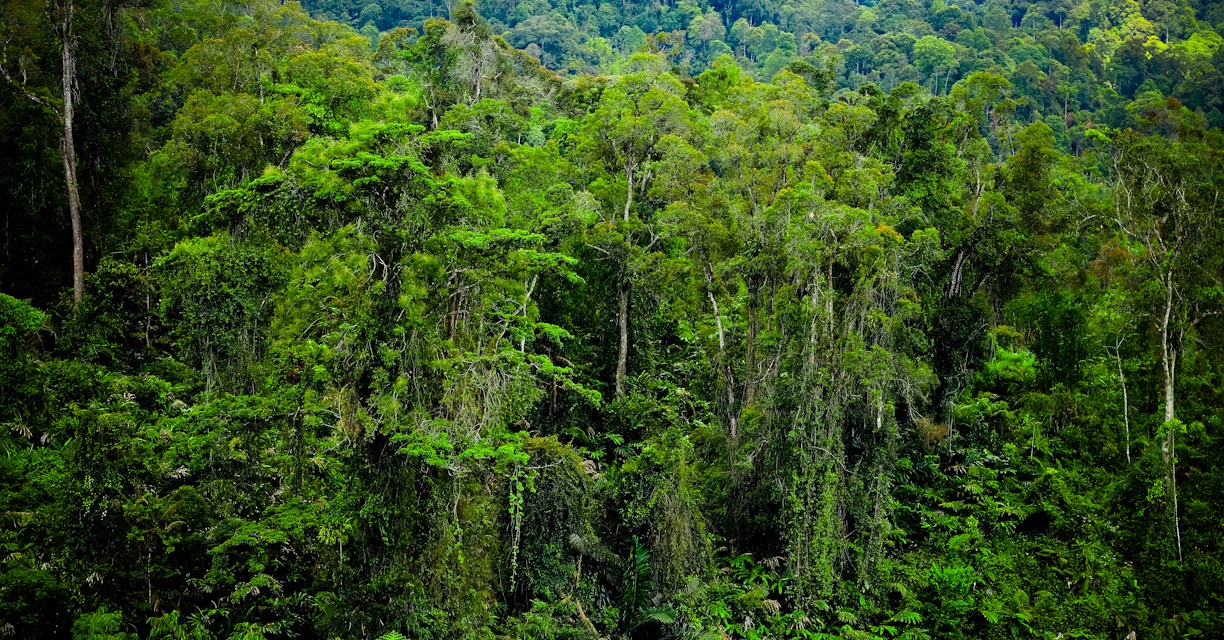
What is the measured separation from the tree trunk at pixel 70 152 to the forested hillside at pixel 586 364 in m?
0.09

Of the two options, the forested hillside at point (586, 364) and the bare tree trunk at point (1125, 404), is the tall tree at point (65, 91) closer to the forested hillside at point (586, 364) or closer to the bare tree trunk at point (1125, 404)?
the forested hillside at point (586, 364)

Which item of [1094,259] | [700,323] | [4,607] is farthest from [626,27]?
[4,607]

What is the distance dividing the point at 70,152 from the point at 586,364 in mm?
12700

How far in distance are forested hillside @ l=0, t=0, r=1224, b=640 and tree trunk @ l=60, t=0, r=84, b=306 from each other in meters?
0.09

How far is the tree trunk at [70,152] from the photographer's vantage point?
18.8m

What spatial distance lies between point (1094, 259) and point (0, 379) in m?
27.8

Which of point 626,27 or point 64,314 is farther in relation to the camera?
point 626,27

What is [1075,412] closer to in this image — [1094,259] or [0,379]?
[1094,259]

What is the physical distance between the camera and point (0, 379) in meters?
14.7

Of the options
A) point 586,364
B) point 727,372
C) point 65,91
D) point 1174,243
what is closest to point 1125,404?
point 1174,243

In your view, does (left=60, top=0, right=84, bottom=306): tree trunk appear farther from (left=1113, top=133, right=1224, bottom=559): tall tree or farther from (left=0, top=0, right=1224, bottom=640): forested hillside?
(left=1113, top=133, right=1224, bottom=559): tall tree

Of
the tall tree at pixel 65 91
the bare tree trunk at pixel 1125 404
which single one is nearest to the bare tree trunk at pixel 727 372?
the bare tree trunk at pixel 1125 404

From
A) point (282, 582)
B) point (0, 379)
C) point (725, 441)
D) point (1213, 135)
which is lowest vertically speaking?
point (282, 582)

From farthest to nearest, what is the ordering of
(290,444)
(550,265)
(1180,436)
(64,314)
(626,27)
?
(626,27) < (64,314) < (1180,436) < (550,265) < (290,444)
